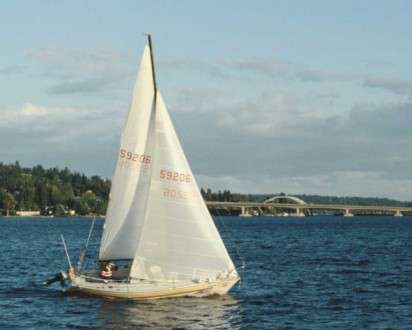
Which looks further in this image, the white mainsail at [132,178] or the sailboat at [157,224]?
the sailboat at [157,224]

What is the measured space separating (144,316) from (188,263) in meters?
4.59

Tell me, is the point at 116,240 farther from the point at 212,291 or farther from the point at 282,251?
the point at 282,251

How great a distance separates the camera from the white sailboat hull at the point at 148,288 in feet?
150

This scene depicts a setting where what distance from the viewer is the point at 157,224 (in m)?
46.3

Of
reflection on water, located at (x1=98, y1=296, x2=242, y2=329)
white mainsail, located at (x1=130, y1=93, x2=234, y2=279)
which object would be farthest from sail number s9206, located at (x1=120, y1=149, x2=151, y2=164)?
reflection on water, located at (x1=98, y1=296, x2=242, y2=329)

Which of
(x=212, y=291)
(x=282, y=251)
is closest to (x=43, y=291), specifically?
(x=212, y=291)

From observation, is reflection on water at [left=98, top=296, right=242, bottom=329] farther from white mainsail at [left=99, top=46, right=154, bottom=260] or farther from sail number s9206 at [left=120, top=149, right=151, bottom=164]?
sail number s9206 at [left=120, top=149, right=151, bottom=164]

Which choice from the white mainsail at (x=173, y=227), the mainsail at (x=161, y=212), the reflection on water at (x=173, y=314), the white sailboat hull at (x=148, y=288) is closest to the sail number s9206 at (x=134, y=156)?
the mainsail at (x=161, y=212)

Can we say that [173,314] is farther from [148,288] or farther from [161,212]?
[161,212]

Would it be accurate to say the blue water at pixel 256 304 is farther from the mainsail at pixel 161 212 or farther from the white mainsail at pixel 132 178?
the white mainsail at pixel 132 178

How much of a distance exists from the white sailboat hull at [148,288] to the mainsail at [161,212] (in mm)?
503

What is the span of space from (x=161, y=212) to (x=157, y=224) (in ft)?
2.26

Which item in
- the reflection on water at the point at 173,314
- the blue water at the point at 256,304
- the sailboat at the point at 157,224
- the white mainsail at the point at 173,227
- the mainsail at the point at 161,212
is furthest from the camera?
the white mainsail at the point at 173,227

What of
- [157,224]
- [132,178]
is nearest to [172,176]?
[132,178]
